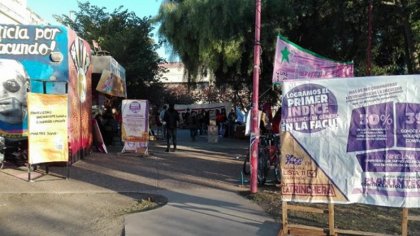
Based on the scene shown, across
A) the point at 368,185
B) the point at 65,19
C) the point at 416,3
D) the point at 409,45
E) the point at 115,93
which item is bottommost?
the point at 368,185

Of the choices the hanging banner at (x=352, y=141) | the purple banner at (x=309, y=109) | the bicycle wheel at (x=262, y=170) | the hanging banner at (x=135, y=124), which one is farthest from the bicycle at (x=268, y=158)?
the hanging banner at (x=135, y=124)

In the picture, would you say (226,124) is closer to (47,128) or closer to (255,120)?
(47,128)

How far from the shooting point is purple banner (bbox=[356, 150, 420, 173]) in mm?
6195

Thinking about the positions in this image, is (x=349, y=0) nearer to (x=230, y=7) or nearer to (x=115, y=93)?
(x=230, y=7)

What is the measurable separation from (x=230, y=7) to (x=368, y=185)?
14.7m

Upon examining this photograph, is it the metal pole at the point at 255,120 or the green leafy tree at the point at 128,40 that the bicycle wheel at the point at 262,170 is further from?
the green leafy tree at the point at 128,40

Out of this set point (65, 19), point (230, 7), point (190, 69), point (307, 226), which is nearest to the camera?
point (307, 226)

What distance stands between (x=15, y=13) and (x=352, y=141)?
70.1ft

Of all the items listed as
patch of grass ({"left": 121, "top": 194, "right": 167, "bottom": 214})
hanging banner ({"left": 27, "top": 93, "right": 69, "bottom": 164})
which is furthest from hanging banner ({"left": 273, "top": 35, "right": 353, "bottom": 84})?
hanging banner ({"left": 27, "top": 93, "right": 69, "bottom": 164})

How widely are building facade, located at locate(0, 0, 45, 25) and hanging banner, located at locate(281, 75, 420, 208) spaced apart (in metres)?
17.9

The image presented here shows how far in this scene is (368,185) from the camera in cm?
636

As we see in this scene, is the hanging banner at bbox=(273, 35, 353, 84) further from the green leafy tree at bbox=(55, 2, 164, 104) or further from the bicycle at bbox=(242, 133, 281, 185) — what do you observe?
the green leafy tree at bbox=(55, 2, 164, 104)

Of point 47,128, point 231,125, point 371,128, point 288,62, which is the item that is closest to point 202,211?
point 371,128

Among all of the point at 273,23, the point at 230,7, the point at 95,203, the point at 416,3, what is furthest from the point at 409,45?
the point at 95,203
